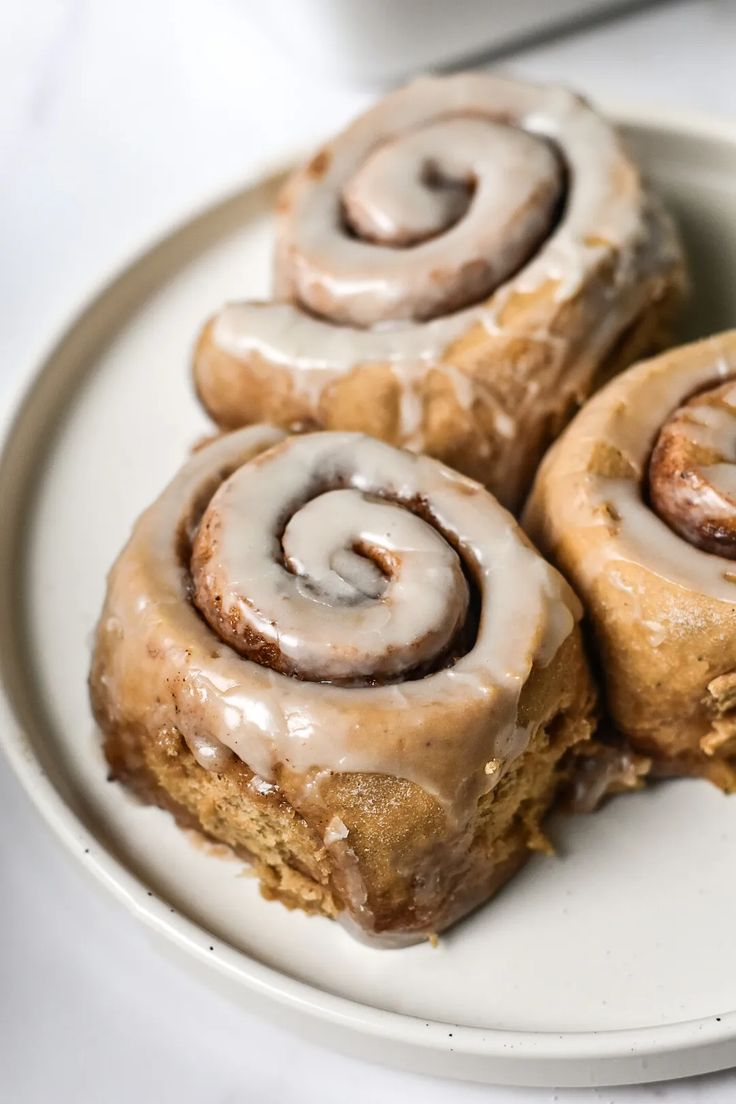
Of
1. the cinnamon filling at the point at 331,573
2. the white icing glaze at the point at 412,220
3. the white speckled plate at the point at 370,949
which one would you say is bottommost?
the white speckled plate at the point at 370,949

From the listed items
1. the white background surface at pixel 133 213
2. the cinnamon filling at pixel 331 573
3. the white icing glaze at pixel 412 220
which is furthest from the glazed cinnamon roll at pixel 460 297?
the white background surface at pixel 133 213

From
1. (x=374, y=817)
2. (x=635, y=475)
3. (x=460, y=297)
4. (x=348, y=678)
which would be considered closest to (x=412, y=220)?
(x=460, y=297)

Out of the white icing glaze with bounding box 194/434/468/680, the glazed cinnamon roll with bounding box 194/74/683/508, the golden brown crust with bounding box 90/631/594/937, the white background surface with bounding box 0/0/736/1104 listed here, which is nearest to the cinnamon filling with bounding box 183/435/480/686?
the white icing glaze with bounding box 194/434/468/680

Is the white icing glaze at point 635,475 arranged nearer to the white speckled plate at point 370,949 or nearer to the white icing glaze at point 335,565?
the white icing glaze at point 335,565

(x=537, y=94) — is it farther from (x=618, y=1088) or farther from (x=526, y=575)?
(x=618, y=1088)

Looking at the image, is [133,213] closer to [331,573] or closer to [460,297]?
[460,297]
